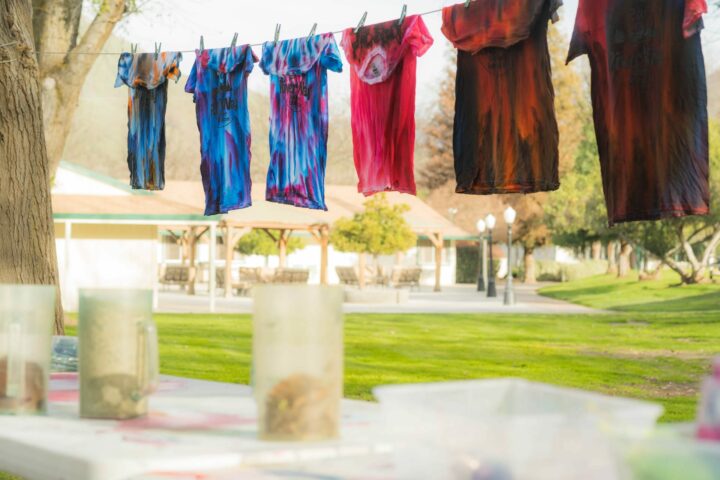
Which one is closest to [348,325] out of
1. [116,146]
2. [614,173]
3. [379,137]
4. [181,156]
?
[379,137]

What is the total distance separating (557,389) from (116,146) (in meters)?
101

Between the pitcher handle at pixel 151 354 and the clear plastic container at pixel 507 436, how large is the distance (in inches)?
25.8

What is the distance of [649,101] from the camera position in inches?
198

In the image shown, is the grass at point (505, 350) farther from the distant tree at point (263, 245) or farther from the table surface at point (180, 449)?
the distant tree at point (263, 245)

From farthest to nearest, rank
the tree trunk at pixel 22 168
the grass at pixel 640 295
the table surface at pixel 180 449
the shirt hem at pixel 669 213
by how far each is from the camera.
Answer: the grass at pixel 640 295 → the tree trunk at pixel 22 168 → the shirt hem at pixel 669 213 → the table surface at pixel 180 449

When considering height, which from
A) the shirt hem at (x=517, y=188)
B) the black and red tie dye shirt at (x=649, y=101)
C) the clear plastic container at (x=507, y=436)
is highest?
the black and red tie dye shirt at (x=649, y=101)

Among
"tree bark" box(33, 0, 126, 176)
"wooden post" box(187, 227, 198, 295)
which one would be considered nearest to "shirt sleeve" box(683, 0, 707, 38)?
"tree bark" box(33, 0, 126, 176)

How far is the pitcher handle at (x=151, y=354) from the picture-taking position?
5.75 ft

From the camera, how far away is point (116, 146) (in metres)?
98.9

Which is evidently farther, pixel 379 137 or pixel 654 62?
pixel 379 137

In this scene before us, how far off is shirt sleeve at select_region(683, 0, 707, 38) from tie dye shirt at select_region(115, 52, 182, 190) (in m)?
3.80

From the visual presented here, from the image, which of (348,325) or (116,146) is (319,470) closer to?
(348,325)

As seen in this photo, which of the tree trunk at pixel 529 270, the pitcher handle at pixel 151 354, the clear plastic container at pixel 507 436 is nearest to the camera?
the clear plastic container at pixel 507 436

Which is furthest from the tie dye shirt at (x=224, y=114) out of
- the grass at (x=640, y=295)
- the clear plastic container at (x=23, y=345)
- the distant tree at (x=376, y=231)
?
the distant tree at (x=376, y=231)
